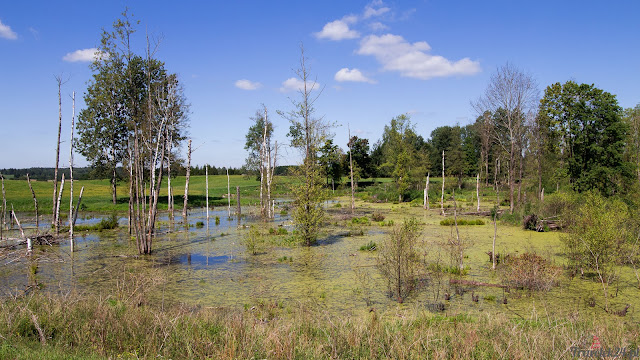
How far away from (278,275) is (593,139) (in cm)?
2103

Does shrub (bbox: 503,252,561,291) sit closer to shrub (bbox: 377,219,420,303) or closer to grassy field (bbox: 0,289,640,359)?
shrub (bbox: 377,219,420,303)

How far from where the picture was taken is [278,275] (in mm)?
13359

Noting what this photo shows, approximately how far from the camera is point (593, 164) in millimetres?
23906

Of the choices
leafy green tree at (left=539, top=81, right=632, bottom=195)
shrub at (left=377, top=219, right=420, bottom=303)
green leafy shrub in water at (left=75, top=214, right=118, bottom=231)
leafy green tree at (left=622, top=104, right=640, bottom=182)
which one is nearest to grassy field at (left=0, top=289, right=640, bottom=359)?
shrub at (left=377, top=219, right=420, bottom=303)

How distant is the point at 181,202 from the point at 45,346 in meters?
34.3

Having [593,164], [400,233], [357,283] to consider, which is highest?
[593,164]

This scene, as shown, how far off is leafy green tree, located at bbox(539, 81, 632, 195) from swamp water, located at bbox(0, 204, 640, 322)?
626 cm

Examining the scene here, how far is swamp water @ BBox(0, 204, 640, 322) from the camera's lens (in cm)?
1016

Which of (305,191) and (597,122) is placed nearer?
(305,191)

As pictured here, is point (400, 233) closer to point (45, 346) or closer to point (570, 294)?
point (570, 294)

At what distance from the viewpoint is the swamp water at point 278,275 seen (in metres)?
10.2

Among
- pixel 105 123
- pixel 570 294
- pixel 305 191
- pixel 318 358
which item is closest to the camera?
pixel 318 358

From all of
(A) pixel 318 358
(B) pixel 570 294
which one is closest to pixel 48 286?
(A) pixel 318 358

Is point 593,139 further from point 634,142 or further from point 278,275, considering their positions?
point 278,275
